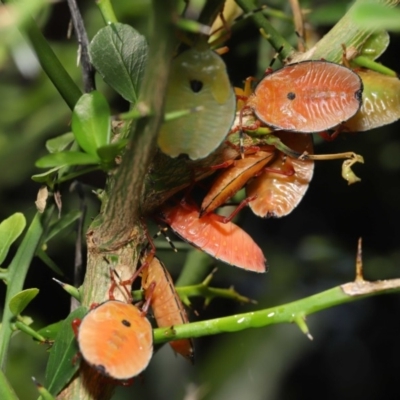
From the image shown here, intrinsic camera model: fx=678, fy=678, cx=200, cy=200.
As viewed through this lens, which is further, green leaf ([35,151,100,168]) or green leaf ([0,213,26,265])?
green leaf ([0,213,26,265])

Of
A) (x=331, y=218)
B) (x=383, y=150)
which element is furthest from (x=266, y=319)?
(x=331, y=218)

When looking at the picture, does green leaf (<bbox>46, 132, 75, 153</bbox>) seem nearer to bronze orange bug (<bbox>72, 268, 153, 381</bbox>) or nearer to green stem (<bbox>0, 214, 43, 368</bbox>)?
green stem (<bbox>0, 214, 43, 368</bbox>)

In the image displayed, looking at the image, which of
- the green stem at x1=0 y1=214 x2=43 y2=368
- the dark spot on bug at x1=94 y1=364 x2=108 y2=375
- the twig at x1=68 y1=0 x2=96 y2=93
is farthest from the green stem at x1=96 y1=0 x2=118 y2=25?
the dark spot on bug at x1=94 y1=364 x2=108 y2=375

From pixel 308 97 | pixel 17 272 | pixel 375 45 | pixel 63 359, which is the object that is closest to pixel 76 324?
pixel 63 359

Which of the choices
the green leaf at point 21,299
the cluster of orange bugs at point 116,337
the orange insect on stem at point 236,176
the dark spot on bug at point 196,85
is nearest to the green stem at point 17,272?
the green leaf at point 21,299

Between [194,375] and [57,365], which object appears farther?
[194,375]

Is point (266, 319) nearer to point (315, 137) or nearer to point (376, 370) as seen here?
point (315, 137)
